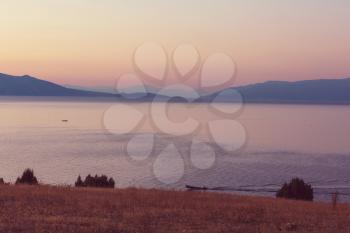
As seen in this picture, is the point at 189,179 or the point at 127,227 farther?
the point at 189,179

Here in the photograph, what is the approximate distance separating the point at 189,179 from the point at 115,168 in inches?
513

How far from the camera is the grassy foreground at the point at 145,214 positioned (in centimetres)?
1600

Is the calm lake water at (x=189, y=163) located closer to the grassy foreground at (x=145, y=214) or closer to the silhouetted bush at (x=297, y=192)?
the silhouetted bush at (x=297, y=192)

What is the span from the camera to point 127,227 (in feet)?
52.1

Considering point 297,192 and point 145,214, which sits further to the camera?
point 297,192

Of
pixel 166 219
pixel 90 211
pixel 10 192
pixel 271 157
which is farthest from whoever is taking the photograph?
pixel 271 157

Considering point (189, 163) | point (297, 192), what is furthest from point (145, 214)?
point (189, 163)

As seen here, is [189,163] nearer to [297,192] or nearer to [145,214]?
[297,192]

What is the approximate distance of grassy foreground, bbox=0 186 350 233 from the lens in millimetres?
16000

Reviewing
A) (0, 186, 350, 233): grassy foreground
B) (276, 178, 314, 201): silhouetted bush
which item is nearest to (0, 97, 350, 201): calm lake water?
(276, 178, 314, 201): silhouetted bush

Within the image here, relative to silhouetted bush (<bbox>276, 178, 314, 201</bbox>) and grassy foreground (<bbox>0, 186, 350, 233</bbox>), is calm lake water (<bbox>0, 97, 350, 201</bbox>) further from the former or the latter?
grassy foreground (<bbox>0, 186, 350, 233</bbox>)

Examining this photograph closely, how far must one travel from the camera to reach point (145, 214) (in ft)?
60.4

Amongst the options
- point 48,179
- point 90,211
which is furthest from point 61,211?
point 48,179

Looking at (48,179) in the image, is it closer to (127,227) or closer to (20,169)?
(20,169)
